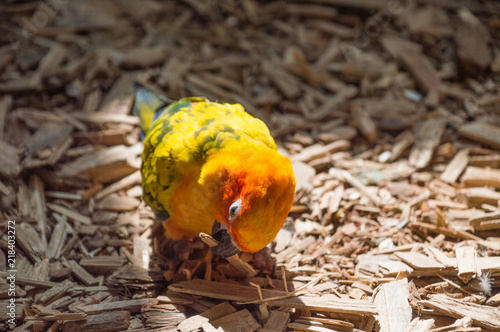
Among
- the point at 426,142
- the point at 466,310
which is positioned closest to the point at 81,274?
the point at 466,310

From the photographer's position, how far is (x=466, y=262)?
3.30 metres

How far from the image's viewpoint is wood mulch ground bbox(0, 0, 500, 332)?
127 inches

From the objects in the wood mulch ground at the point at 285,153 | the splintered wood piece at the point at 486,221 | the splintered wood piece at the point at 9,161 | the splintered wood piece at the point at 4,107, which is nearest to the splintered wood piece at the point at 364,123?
the wood mulch ground at the point at 285,153

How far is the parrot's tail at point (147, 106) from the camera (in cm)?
440

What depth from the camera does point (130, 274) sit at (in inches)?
140

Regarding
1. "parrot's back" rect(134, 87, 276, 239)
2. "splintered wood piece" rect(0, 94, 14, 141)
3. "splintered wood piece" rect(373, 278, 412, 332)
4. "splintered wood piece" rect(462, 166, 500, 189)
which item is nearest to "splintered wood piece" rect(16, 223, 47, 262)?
"parrot's back" rect(134, 87, 276, 239)

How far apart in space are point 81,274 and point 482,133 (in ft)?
14.4

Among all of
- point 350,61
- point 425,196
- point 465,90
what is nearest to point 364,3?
point 350,61

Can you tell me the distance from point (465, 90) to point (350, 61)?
5.02ft

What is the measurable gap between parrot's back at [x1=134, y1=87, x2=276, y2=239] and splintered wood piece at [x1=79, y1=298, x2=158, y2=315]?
0.65 m

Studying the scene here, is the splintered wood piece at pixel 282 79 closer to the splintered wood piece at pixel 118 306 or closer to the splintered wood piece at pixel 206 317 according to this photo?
the splintered wood piece at pixel 206 317

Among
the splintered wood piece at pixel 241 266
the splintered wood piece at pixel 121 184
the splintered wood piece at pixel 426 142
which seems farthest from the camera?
the splintered wood piece at pixel 426 142

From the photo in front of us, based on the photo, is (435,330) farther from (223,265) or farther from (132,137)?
(132,137)

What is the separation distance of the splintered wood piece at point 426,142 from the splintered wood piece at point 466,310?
179 cm
